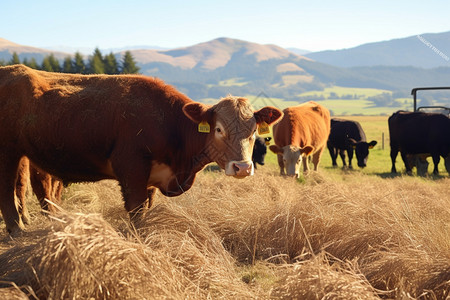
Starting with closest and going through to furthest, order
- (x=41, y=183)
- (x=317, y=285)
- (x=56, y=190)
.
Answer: (x=317, y=285), (x=41, y=183), (x=56, y=190)

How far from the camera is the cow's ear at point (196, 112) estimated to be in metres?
5.90

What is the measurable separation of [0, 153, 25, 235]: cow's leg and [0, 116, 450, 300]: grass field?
0.36 metres

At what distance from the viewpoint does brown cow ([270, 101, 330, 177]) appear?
1202cm

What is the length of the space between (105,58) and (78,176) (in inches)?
2508

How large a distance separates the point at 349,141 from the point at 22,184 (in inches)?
590

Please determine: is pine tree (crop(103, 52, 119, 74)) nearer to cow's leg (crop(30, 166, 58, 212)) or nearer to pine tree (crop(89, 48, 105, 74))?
pine tree (crop(89, 48, 105, 74))

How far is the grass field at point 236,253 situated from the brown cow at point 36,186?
45cm

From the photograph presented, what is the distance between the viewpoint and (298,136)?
12727 mm

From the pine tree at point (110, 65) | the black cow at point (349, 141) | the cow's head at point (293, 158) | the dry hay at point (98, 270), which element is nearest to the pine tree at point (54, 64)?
the pine tree at point (110, 65)

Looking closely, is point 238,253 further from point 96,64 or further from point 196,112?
point 96,64

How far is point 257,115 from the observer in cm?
615

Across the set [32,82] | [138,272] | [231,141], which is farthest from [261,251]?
[32,82]

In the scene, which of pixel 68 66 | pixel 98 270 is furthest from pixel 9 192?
pixel 68 66

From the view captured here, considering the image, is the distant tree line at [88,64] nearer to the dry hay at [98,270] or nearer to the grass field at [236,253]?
the grass field at [236,253]
